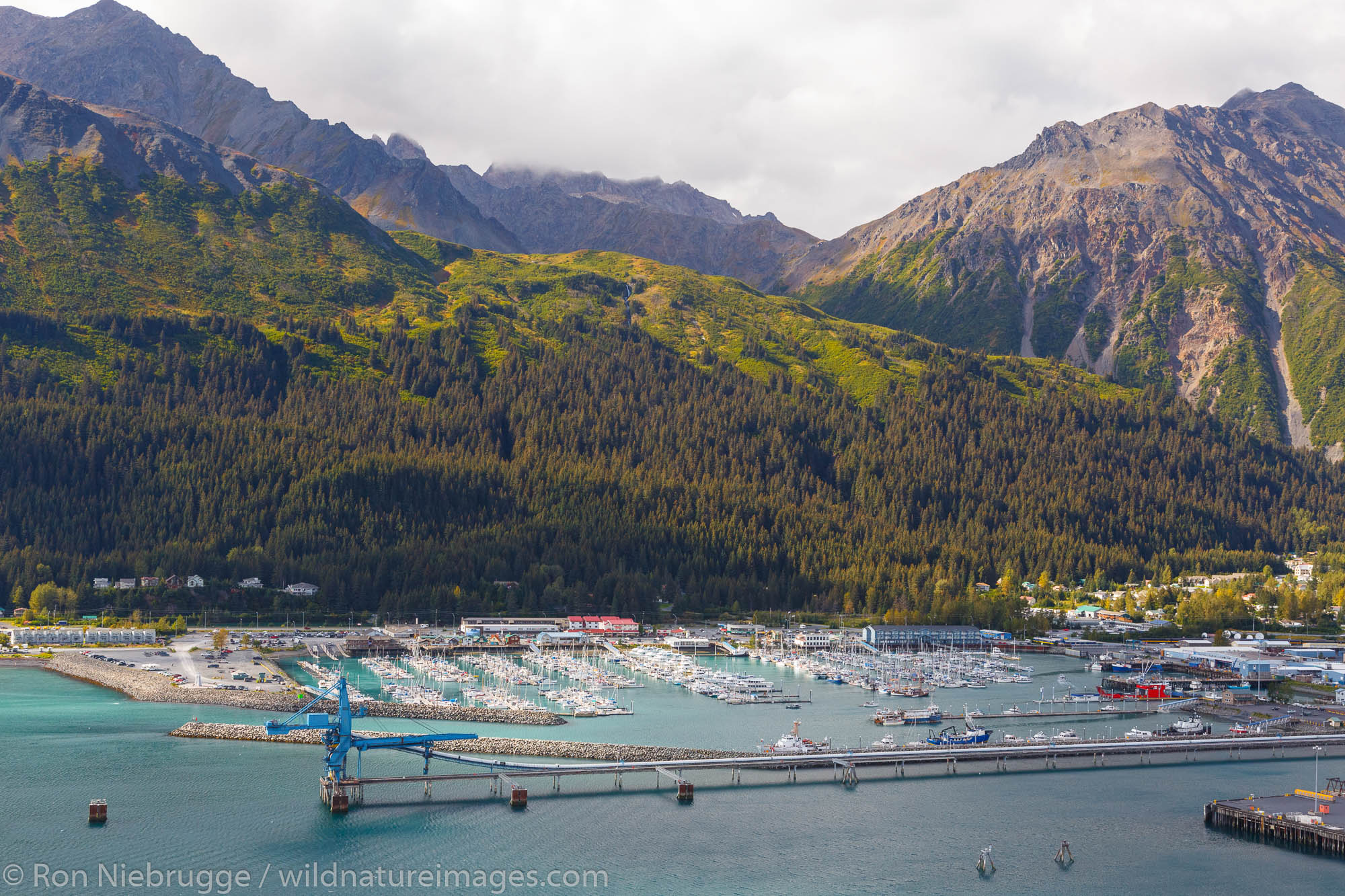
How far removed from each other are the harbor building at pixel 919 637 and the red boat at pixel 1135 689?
29.7 m

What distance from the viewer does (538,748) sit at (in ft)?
258

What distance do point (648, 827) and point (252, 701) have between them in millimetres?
40893

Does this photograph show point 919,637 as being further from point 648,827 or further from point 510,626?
point 648,827

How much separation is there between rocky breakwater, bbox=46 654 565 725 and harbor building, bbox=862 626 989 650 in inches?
2354

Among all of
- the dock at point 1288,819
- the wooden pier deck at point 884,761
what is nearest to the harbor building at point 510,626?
the wooden pier deck at point 884,761

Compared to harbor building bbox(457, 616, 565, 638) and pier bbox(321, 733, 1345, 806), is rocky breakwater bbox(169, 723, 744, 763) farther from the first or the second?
harbor building bbox(457, 616, 565, 638)

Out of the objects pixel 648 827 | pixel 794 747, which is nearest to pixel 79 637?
pixel 794 747

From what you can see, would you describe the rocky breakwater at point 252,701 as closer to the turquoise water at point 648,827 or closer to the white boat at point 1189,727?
the turquoise water at point 648,827

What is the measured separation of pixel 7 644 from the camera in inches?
4774

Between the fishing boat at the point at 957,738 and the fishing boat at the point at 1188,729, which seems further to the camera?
the fishing boat at the point at 1188,729

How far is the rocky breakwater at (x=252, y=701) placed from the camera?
88.9 meters

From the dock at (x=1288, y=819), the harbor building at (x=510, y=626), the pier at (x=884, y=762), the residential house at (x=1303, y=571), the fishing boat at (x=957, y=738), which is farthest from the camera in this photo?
the residential house at (x=1303, y=571)

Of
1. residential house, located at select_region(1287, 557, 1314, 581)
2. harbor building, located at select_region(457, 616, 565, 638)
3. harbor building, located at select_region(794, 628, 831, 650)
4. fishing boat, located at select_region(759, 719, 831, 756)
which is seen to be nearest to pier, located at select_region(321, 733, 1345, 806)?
fishing boat, located at select_region(759, 719, 831, 756)

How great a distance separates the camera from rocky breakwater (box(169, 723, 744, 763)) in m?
76.7
